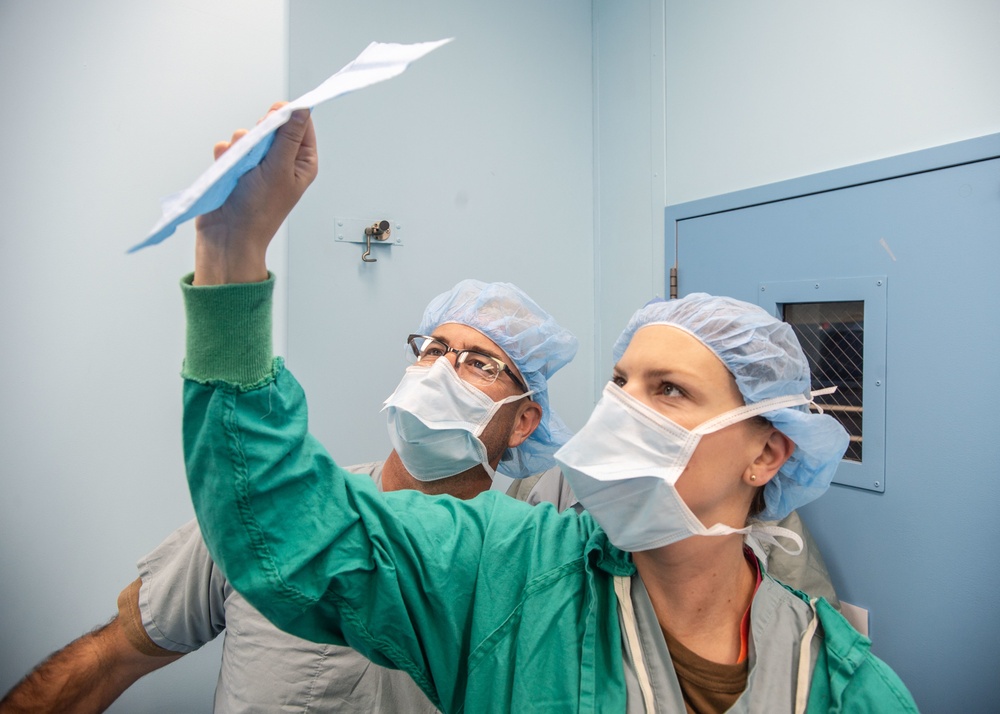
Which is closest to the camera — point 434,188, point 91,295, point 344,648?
point 344,648

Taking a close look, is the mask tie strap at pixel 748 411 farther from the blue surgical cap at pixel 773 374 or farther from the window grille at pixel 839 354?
the window grille at pixel 839 354

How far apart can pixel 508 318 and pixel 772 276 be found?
0.88 metres

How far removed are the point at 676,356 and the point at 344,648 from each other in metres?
0.83

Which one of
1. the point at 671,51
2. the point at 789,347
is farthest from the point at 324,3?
the point at 789,347

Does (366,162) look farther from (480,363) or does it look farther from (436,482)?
(436,482)

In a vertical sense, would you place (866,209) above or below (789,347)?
above

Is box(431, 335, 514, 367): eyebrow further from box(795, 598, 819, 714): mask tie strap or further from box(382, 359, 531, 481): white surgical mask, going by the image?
box(795, 598, 819, 714): mask tie strap

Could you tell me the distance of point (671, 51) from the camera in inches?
88.7

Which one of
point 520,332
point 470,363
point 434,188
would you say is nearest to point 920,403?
point 520,332

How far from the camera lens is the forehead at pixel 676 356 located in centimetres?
104

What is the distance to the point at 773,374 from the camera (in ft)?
3.43

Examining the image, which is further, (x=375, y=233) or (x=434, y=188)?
(x=434, y=188)

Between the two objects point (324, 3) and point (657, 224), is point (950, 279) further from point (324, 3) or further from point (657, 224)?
point (324, 3)

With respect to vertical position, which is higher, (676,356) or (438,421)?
(676,356)
